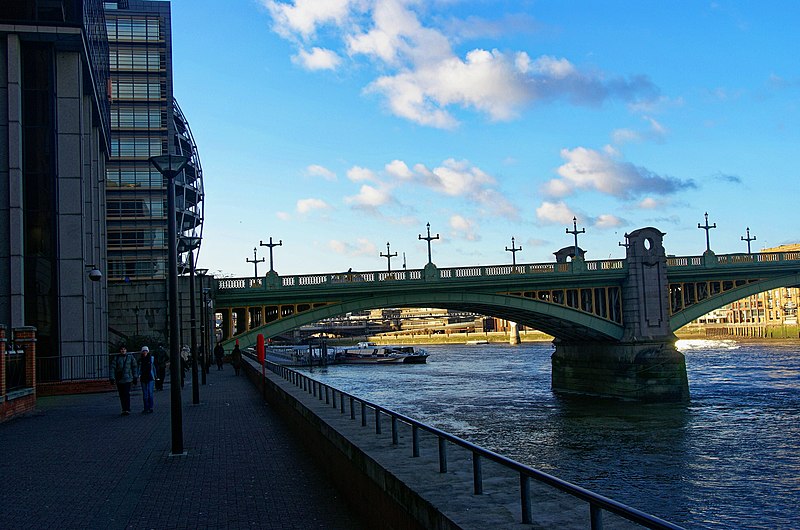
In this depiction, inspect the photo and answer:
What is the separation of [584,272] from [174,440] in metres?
41.6

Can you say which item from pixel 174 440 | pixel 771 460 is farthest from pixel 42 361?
pixel 771 460

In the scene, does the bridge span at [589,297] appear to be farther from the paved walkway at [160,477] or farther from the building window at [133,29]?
the building window at [133,29]

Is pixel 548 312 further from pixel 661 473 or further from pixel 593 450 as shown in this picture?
pixel 661 473

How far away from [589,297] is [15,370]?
40457 mm

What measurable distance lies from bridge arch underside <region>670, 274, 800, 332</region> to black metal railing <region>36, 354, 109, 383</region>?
36.3 meters

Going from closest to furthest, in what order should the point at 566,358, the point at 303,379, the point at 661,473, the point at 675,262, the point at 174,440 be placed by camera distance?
the point at 174,440 → the point at 303,379 → the point at 661,473 → the point at 675,262 → the point at 566,358

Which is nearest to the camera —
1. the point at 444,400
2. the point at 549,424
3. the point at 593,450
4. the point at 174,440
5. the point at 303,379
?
the point at 174,440

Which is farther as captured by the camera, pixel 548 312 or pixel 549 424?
pixel 548 312

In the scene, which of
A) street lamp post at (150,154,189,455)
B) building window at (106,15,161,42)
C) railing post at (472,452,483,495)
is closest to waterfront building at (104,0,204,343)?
building window at (106,15,161,42)

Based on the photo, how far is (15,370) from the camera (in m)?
23.1

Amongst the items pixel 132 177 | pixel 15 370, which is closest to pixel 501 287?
pixel 15 370

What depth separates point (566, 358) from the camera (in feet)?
193

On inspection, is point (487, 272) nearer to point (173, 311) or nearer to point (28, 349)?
point (28, 349)

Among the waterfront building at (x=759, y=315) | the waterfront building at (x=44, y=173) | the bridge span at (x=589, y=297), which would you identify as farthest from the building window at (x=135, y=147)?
the waterfront building at (x=759, y=315)
